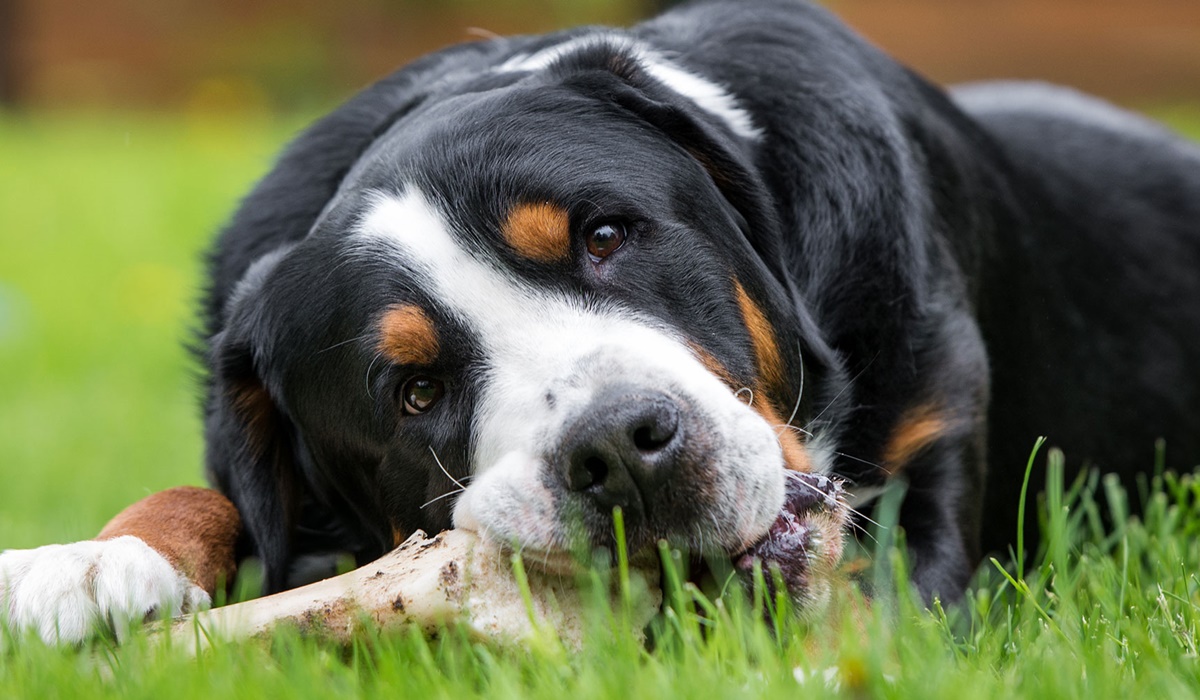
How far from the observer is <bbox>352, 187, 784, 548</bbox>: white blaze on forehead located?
2.52m

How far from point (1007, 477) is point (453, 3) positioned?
1602cm

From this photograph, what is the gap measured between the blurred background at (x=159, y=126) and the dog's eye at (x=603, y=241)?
1.43 meters

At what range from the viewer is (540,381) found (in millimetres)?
2641

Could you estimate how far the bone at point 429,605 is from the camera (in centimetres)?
238

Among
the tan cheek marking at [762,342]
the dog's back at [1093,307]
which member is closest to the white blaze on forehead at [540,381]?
the tan cheek marking at [762,342]

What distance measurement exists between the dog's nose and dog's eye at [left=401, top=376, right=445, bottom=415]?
1.56ft

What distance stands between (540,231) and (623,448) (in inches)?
24.4

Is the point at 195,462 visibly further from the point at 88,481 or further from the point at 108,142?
the point at 108,142

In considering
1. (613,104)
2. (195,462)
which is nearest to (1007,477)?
(613,104)

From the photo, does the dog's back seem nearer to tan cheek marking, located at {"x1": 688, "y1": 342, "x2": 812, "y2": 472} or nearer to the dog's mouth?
tan cheek marking, located at {"x1": 688, "y1": 342, "x2": 812, "y2": 472}

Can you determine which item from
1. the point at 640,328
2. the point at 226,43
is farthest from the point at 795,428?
the point at 226,43

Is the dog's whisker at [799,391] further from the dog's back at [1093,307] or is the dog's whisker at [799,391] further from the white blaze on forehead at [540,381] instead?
the dog's back at [1093,307]

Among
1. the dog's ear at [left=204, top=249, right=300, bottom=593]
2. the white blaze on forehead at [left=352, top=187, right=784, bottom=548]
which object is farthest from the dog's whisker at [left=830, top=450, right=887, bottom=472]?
the dog's ear at [left=204, top=249, right=300, bottom=593]

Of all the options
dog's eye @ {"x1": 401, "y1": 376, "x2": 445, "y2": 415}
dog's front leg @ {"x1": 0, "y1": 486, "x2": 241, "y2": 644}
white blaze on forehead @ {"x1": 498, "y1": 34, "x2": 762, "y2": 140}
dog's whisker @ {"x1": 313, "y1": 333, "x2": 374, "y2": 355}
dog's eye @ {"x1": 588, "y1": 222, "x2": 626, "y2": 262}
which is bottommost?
dog's front leg @ {"x1": 0, "y1": 486, "x2": 241, "y2": 644}
